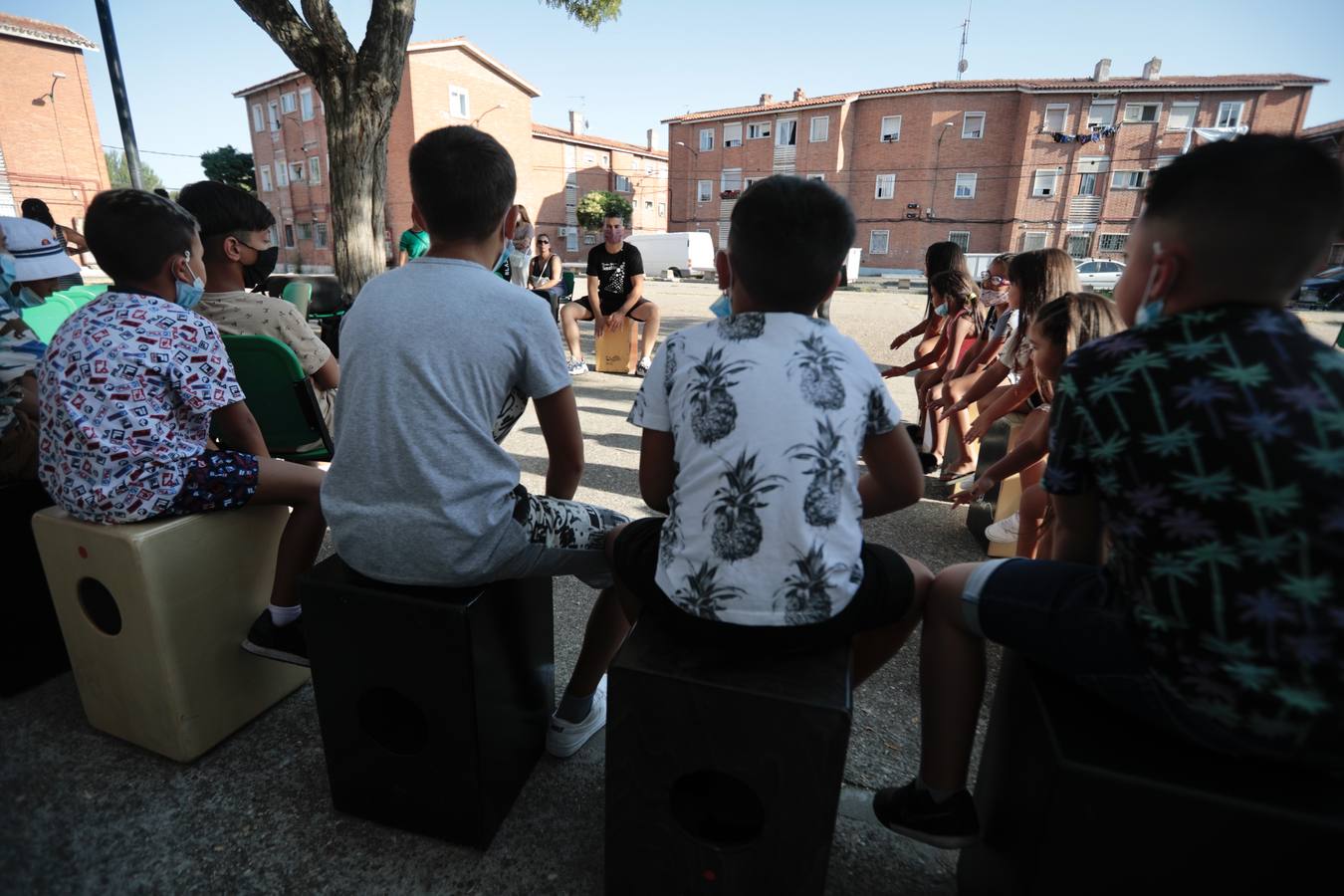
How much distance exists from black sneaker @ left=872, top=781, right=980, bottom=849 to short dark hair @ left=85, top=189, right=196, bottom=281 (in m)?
2.42

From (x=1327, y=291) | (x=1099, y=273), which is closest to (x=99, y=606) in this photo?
(x=1327, y=291)

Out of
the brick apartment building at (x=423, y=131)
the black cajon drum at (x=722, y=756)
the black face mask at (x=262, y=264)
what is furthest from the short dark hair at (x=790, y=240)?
the brick apartment building at (x=423, y=131)

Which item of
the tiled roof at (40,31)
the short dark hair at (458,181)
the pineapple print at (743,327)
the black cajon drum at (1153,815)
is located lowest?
the black cajon drum at (1153,815)

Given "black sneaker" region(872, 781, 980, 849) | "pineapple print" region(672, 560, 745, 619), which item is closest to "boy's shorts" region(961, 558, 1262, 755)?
"black sneaker" region(872, 781, 980, 849)

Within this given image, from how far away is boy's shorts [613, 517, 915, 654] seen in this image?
1.37 m

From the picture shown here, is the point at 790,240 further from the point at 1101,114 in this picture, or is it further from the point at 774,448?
the point at 1101,114

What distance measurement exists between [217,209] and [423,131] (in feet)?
108

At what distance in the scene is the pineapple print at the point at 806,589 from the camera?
133 centimetres

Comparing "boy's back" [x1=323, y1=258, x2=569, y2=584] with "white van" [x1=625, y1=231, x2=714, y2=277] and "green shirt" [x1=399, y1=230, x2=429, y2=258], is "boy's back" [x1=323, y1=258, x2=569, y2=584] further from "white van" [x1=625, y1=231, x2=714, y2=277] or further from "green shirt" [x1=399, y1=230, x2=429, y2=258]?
"white van" [x1=625, y1=231, x2=714, y2=277]

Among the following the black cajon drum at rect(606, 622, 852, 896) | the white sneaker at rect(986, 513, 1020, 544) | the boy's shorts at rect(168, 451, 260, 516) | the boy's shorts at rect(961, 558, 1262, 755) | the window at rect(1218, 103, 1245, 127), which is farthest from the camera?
the window at rect(1218, 103, 1245, 127)

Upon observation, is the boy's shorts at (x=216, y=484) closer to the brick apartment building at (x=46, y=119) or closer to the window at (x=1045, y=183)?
the brick apartment building at (x=46, y=119)

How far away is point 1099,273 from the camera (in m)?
25.4

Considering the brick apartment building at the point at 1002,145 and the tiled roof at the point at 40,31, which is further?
the brick apartment building at the point at 1002,145

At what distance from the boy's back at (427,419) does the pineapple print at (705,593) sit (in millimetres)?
485
